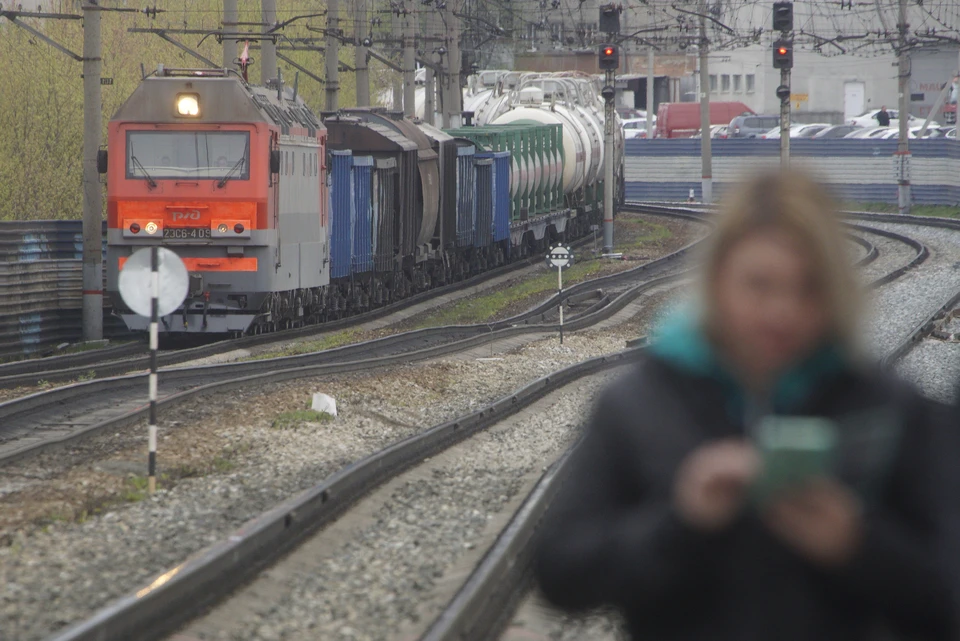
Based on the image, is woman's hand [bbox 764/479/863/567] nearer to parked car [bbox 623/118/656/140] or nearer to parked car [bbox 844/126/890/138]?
parked car [bbox 844/126/890/138]

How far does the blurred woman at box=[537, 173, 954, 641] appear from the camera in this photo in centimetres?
218

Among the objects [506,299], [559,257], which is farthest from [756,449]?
[506,299]

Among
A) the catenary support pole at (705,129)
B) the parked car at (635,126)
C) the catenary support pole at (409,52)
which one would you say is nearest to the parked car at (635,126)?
the parked car at (635,126)

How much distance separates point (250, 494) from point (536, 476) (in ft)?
7.12

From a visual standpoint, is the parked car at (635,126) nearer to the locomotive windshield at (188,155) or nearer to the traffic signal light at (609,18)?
the traffic signal light at (609,18)

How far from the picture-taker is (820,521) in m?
2.12

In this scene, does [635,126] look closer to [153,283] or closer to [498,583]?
[153,283]

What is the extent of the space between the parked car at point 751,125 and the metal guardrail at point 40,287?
4934 cm

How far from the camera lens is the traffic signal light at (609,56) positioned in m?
33.0

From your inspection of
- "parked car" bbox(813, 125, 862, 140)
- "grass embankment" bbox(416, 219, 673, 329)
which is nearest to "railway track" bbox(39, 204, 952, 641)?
"grass embankment" bbox(416, 219, 673, 329)

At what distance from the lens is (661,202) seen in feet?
191

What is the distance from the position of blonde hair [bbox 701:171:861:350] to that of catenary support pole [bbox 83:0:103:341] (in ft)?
66.2

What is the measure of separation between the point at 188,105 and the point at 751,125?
2077 inches

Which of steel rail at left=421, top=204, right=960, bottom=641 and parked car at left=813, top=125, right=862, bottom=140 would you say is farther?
parked car at left=813, top=125, right=862, bottom=140
